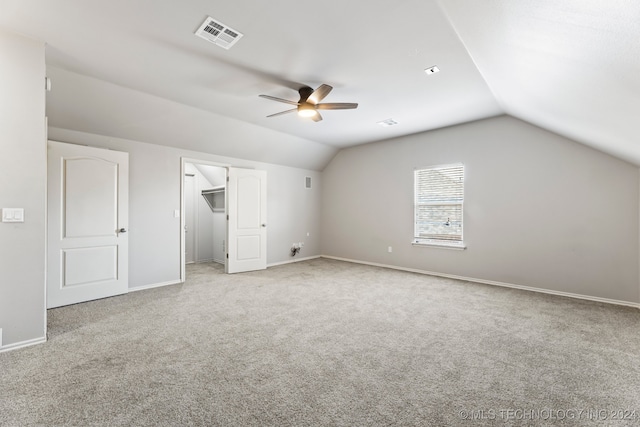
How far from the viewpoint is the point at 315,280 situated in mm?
5074

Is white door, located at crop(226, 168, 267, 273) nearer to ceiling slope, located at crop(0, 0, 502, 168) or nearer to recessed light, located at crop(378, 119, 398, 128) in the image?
ceiling slope, located at crop(0, 0, 502, 168)

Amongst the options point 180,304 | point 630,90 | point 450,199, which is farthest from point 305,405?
point 450,199

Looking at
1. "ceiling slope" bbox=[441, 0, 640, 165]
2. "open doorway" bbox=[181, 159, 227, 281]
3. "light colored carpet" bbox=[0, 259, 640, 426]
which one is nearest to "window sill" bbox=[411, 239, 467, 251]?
"light colored carpet" bbox=[0, 259, 640, 426]

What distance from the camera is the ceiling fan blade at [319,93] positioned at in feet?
9.88

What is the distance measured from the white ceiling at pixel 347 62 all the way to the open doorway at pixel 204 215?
213 cm

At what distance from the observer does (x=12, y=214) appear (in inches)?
97.5

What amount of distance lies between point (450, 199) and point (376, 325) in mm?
3319

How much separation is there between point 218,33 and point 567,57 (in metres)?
2.85

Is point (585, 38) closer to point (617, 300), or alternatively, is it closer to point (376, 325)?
point (376, 325)

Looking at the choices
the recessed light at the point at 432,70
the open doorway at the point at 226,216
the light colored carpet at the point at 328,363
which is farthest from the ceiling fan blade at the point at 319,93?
the open doorway at the point at 226,216

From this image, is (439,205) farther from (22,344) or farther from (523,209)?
(22,344)

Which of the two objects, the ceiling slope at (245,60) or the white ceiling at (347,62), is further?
the ceiling slope at (245,60)

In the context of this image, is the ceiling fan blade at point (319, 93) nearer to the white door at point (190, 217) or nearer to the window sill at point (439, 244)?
the window sill at point (439, 244)

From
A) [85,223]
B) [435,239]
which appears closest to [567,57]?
[435,239]
